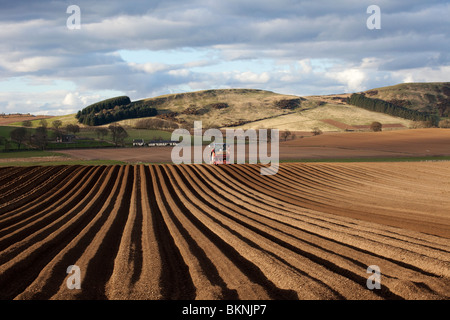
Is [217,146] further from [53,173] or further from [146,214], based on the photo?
[146,214]

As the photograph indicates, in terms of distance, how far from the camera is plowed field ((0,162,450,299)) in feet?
25.4

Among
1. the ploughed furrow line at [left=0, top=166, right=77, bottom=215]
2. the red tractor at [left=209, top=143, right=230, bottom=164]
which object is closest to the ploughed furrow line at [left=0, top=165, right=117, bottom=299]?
the ploughed furrow line at [left=0, top=166, right=77, bottom=215]

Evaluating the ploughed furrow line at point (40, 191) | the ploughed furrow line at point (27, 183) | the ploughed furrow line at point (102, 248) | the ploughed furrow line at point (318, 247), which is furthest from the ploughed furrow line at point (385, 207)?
the ploughed furrow line at point (27, 183)

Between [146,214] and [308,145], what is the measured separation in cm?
5328

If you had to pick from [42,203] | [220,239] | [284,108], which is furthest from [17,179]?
[284,108]

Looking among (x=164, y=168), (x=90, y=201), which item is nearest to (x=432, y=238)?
(x=90, y=201)

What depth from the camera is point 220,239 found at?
38.6ft

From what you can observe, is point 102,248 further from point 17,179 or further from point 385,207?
point 17,179

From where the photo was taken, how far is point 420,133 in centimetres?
7138

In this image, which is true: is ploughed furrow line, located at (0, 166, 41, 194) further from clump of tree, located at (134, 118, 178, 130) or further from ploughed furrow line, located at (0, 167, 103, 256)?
clump of tree, located at (134, 118, 178, 130)

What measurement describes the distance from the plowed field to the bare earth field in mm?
25856

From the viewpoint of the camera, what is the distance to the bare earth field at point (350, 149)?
5191 cm

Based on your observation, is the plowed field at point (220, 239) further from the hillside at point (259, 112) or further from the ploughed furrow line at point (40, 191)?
the hillside at point (259, 112)

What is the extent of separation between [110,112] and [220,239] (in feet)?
456
